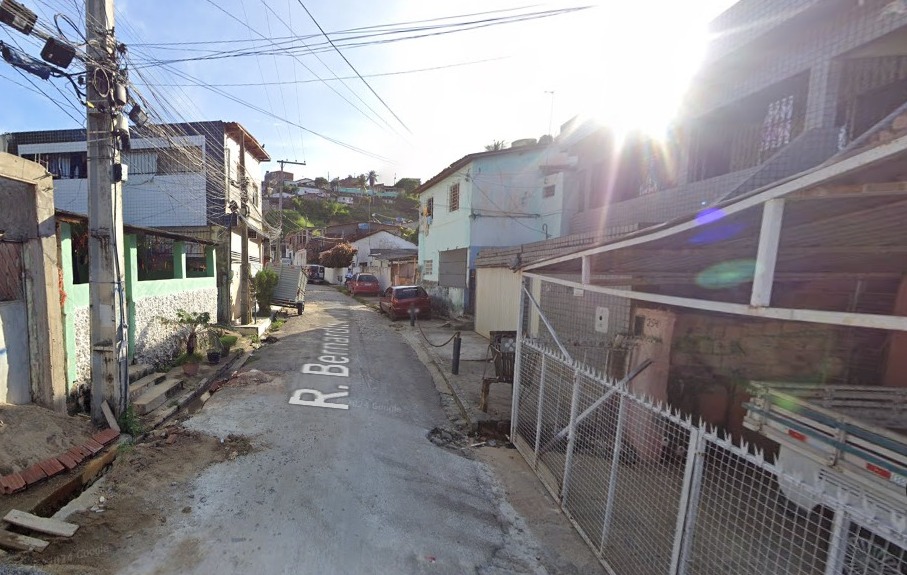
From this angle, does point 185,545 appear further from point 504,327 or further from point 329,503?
point 504,327

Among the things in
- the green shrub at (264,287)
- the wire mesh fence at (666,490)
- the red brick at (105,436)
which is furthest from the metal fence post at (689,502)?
the green shrub at (264,287)

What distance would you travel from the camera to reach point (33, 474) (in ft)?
13.4

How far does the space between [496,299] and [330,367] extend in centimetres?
596

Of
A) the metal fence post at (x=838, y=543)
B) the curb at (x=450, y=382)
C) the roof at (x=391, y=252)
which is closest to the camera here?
the metal fence post at (x=838, y=543)

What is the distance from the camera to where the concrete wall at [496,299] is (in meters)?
12.0

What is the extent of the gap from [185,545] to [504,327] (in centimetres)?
997

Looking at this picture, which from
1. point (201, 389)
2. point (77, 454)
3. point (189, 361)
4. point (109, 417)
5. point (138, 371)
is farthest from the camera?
point (189, 361)

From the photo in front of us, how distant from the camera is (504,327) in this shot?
12484 mm

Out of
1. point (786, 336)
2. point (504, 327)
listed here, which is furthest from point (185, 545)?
point (504, 327)

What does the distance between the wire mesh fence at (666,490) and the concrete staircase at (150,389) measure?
18.2 ft

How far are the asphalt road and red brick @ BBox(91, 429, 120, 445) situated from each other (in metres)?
0.87

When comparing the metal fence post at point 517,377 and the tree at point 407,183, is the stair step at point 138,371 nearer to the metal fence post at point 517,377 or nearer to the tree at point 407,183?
the metal fence post at point 517,377

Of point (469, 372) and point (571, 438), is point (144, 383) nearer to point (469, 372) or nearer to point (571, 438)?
point (469, 372)

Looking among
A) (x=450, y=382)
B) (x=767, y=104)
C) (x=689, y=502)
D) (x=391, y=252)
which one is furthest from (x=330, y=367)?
(x=391, y=252)
